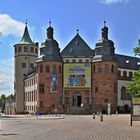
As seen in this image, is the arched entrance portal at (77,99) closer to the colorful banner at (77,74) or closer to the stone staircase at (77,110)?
the colorful banner at (77,74)

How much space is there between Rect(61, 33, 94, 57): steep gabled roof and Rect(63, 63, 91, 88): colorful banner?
512 centimetres

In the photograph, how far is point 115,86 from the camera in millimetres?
107312

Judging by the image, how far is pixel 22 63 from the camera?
134m

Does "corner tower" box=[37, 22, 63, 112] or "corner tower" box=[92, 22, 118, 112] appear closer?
"corner tower" box=[92, 22, 118, 112]

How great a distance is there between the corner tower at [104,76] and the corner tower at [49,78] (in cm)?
889

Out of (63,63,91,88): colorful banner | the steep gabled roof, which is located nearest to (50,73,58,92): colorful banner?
(63,63,91,88): colorful banner

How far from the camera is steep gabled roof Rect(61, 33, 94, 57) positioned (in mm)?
110250

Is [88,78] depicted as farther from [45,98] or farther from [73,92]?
[45,98]

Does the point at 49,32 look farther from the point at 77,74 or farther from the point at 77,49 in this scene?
the point at 77,74

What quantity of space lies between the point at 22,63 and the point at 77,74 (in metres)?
33.6

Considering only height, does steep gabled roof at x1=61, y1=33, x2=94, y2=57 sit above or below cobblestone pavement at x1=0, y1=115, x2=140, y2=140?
above

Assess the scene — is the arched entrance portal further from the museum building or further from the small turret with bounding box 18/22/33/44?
→ the small turret with bounding box 18/22/33/44

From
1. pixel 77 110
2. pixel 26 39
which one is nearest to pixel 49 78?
pixel 77 110

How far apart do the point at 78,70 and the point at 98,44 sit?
330 inches
